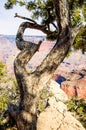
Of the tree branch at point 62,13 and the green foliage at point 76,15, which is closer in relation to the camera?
the tree branch at point 62,13

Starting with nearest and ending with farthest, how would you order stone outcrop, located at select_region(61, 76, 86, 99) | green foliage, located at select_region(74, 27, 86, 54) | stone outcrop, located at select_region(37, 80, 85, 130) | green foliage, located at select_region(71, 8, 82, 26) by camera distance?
stone outcrop, located at select_region(37, 80, 85, 130), green foliage, located at select_region(71, 8, 82, 26), green foliage, located at select_region(74, 27, 86, 54), stone outcrop, located at select_region(61, 76, 86, 99)

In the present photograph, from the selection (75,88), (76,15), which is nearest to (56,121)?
(76,15)

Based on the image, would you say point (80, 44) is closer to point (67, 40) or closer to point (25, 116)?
point (67, 40)

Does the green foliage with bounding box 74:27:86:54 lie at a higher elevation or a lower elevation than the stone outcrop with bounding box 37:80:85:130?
higher

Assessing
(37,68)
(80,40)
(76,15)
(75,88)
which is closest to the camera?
(37,68)

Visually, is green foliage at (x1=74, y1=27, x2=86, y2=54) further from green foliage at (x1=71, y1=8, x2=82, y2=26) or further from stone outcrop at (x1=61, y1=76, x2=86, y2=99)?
stone outcrop at (x1=61, y1=76, x2=86, y2=99)

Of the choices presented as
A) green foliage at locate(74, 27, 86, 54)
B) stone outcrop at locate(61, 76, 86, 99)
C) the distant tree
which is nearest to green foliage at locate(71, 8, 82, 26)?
green foliage at locate(74, 27, 86, 54)

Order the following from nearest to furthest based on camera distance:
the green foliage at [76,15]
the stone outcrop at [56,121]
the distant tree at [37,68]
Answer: the distant tree at [37,68] < the stone outcrop at [56,121] < the green foliage at [76,15]

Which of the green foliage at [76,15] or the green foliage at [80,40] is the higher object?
the green foliage at [76,15]

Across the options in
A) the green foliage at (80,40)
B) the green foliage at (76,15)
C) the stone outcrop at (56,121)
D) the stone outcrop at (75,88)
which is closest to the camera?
the stone outcrop at (56,121)

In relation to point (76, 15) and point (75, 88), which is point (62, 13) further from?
point (75, 88)

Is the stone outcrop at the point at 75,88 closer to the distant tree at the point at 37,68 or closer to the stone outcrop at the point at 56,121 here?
the stone outcrop at the point at 56,121

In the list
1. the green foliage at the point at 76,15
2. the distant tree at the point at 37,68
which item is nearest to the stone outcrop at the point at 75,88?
the green foliage at the point at 76,15

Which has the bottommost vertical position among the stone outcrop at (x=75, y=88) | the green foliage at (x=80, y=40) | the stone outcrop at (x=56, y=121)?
the stone outcrop at (x=75, y=88)
